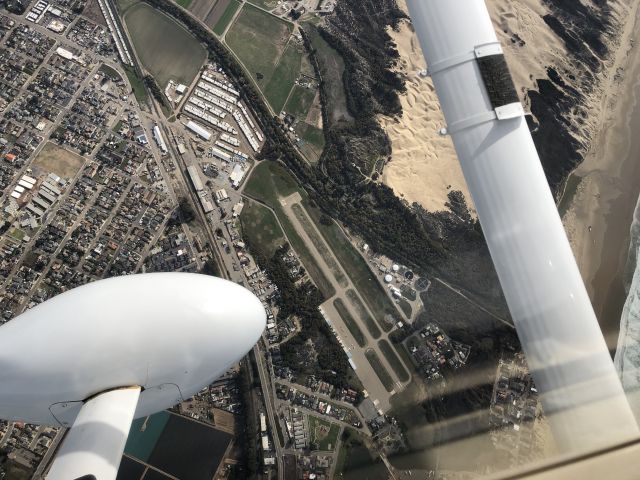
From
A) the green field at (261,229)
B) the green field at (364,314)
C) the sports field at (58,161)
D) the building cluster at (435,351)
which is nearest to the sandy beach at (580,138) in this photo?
the green field at (364,314)

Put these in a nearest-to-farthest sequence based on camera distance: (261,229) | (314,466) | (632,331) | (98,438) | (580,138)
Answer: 1. (98,438)
2. (632,331)
3. (314,466)
4. (261,229)
5. (580,138)

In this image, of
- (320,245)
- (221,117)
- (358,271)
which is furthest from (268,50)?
(358,271)

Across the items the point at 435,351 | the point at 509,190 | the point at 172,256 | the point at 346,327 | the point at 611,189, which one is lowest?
the point at 435,351

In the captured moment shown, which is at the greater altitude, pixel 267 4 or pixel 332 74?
pixel 267 4

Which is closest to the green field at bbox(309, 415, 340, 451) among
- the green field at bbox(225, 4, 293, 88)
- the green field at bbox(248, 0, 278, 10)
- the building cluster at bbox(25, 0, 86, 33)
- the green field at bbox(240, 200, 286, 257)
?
the green field at bbox(240, 200, 286, 257)

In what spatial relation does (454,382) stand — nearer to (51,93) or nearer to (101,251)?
(101,251)

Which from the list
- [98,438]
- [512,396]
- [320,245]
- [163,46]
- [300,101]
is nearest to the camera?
[98,438]

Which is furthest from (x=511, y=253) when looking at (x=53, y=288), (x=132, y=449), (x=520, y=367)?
(x=53, y=288)

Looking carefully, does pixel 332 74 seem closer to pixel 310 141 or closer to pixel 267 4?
pixel 310 141

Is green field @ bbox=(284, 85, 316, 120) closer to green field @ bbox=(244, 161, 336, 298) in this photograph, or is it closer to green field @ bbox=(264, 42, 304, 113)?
green field @ bbox=(264, 42, 304, 113)
